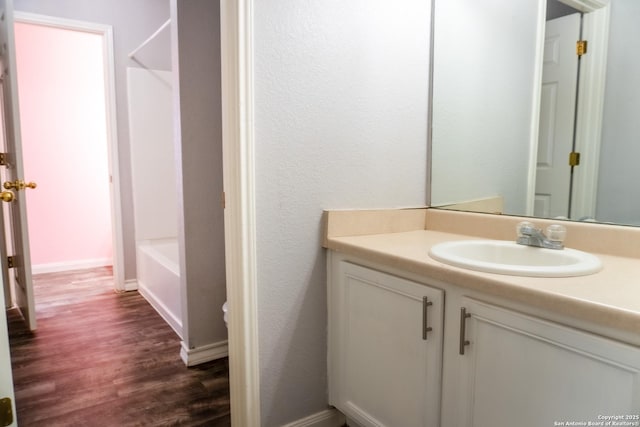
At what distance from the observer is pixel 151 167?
3.31 meters

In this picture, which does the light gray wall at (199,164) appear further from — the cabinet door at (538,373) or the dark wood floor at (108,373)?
the cabinet door at (538,373)

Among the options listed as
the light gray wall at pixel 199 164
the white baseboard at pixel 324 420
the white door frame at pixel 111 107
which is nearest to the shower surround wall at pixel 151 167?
the white door frame at pixel 111 107

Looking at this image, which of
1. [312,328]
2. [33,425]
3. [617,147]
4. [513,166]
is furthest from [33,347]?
[617,147]

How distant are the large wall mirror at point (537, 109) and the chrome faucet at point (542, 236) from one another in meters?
0.12

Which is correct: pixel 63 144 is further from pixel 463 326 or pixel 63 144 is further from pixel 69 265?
pixel 463 326

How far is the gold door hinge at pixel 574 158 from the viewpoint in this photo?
1353mm

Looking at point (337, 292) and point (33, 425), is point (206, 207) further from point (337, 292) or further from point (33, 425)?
point (33, 425)

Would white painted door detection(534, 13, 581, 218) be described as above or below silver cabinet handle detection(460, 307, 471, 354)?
above

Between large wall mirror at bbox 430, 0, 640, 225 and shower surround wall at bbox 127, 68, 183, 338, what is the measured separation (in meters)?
2.25

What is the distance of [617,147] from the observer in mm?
1240

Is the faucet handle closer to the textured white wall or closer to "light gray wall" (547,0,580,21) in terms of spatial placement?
the textured white wall

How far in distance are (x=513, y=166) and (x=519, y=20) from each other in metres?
0.55

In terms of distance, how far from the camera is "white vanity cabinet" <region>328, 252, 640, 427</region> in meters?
0.82

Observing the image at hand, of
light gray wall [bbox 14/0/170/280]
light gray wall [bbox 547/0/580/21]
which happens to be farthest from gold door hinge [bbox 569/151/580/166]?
light gray wall [bbox 14/0/170/280]
